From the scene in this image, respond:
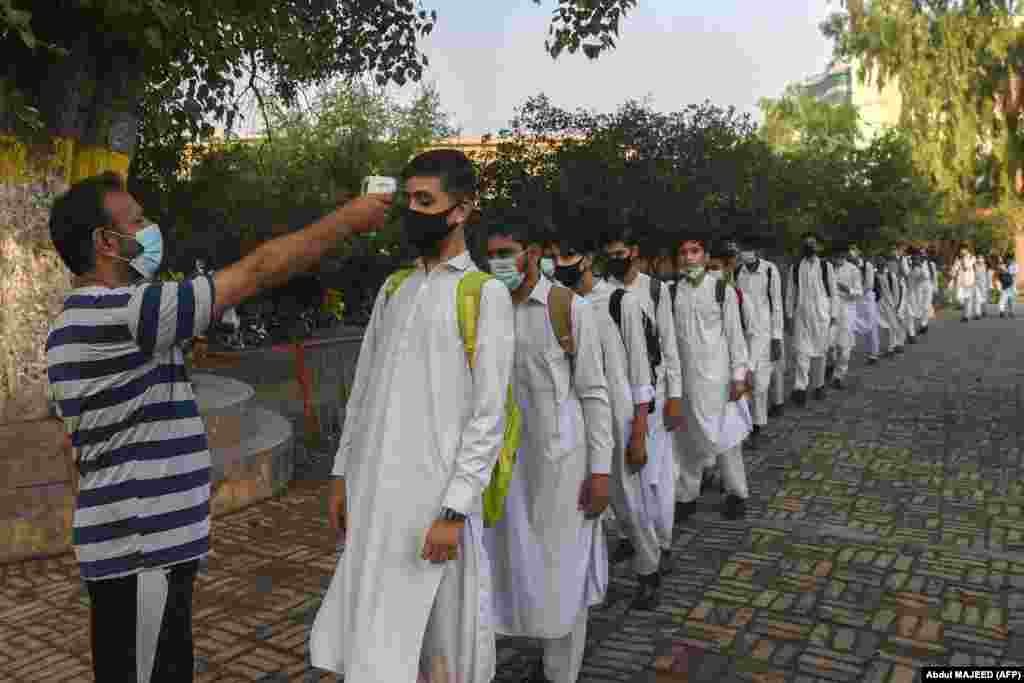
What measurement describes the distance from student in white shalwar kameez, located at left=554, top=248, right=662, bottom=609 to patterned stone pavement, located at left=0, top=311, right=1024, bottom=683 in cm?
29

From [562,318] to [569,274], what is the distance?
956 mm

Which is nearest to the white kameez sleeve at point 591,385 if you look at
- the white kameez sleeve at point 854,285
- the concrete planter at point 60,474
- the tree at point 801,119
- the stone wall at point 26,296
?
the concrete planter at point 60,474

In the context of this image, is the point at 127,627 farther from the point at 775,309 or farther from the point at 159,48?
the point at 775,309

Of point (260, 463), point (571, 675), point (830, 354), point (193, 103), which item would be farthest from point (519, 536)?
point (830, 354)

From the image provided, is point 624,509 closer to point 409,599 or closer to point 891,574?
point 891,574

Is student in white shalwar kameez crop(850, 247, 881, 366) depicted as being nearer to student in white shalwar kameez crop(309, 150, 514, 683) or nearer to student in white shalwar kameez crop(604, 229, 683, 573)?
student in white shalwar kameez crop(604, 229, 683, 573)

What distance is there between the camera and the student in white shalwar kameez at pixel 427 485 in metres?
2.83

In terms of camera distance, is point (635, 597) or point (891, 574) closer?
point (635, 597)

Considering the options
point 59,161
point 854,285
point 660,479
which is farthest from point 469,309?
point 854,285

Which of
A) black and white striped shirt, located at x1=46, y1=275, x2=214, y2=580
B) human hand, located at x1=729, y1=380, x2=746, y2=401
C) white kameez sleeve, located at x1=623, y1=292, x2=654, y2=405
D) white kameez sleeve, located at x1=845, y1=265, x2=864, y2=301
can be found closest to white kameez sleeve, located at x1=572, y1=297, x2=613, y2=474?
white kameez sleeve, located at x1=623, y1=292, x2=654, y2=405

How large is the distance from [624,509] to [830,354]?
35.5ft

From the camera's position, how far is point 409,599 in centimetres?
284

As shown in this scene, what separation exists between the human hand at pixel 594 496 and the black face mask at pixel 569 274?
134 centimetres

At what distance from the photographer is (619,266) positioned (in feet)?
18.0
